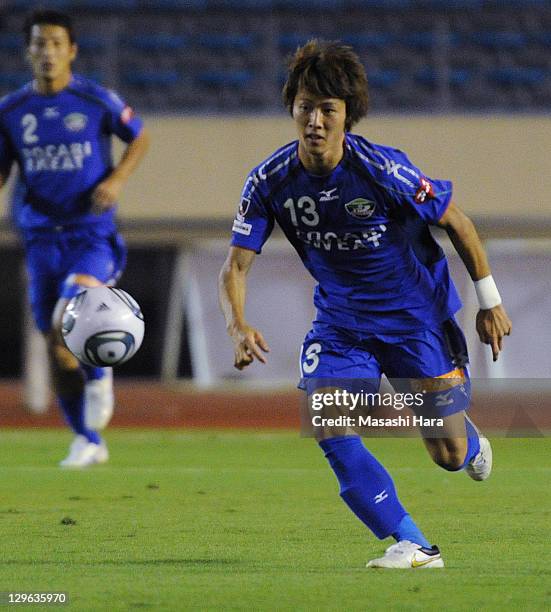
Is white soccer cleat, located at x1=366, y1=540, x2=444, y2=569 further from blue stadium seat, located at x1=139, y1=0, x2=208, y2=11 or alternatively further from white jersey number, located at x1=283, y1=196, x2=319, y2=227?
blue stadium seat, located at x1=139, y1=0, x2=208, y2=11

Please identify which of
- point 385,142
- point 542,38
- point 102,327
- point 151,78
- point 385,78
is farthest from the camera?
point 542,38

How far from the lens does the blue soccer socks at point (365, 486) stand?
15.7ft

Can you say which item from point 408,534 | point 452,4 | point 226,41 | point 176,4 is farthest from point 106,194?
point 452,4

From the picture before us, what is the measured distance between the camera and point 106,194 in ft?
27.1

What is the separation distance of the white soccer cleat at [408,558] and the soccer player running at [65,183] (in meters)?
4.05

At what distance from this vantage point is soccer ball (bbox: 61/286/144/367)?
19.9 feet

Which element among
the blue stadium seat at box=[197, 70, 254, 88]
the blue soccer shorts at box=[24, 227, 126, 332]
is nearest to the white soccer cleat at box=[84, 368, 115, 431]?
the blue soccer shorts at box=[24, 227, 126, 332]

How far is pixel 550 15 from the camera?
18281 millimetres

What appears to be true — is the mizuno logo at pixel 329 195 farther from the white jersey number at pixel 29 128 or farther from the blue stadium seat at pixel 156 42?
the blue stadium seat at pixel 156 42

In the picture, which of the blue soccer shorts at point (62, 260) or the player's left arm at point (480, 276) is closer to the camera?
the player's left arm at point (480, 276)

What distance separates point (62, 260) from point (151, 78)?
9.53 metres

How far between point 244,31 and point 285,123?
1.84 m

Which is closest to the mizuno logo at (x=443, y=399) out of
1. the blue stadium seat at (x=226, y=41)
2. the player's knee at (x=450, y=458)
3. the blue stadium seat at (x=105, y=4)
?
the player's knee at (x=450, y=458)

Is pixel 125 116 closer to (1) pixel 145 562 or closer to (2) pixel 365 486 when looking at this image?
(1) pixel 145 562
